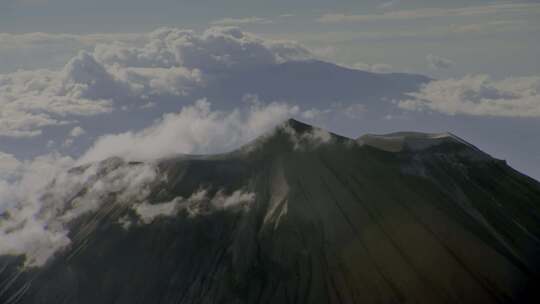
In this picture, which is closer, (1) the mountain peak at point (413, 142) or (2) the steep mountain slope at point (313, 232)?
(2) the steep mountain slope at point (313, 232)

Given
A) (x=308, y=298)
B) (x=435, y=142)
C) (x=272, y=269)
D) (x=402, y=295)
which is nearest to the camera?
(x=402, y=295)

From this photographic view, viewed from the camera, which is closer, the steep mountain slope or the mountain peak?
the steep mountain slope

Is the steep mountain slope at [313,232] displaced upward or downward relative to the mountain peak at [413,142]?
downward

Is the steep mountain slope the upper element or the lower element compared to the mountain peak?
lower

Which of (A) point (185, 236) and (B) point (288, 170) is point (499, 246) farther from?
(A) point (185, 236)

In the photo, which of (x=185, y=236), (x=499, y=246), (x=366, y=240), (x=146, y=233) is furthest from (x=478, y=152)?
(x=146, y=233)

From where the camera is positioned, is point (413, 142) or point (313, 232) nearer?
point (313, 232)

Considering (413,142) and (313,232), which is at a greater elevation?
(413,142)

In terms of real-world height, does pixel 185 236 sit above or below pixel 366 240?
below
